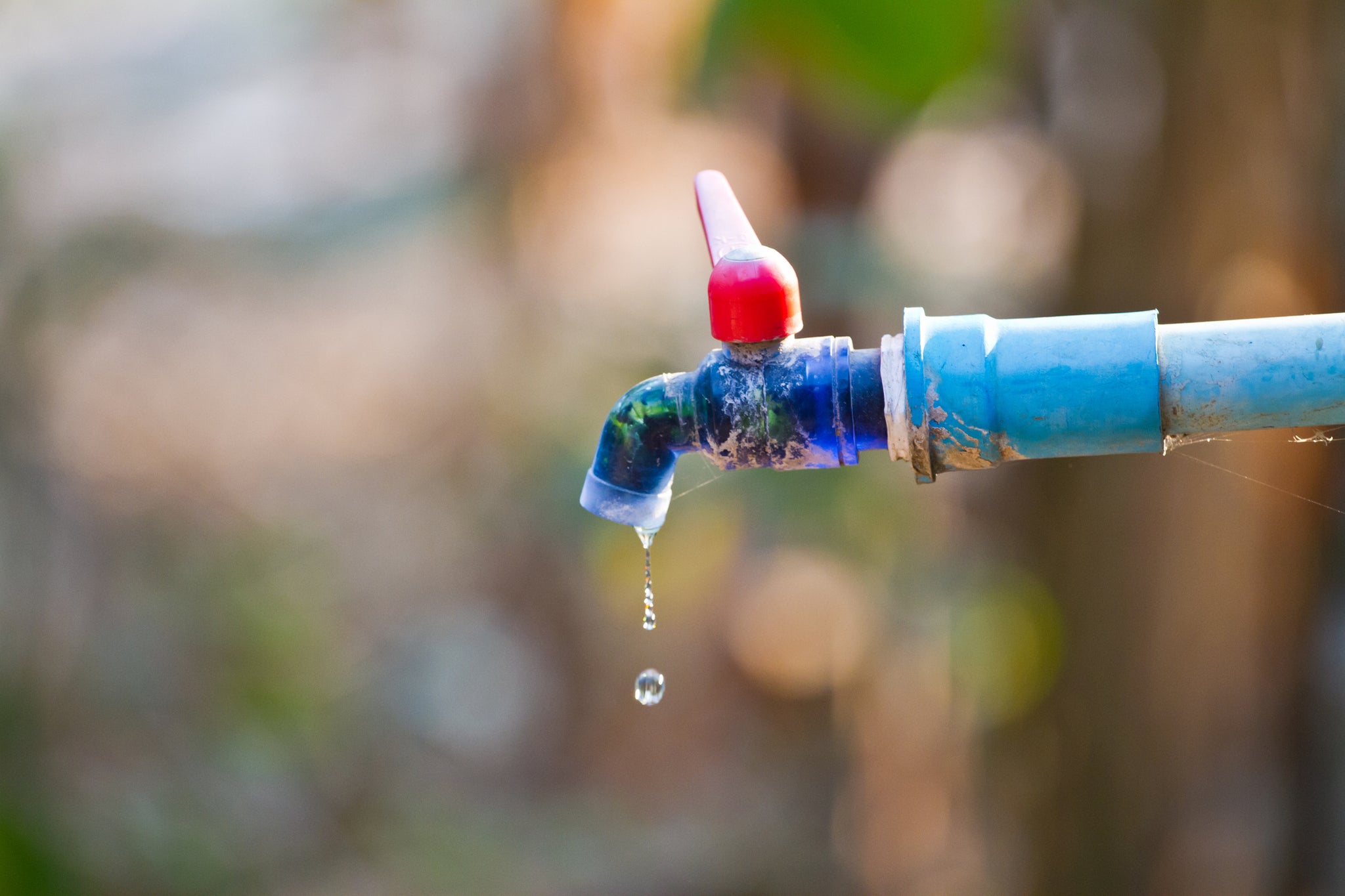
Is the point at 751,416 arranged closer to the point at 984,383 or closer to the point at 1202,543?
the point at 984,383

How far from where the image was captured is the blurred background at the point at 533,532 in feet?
4.50

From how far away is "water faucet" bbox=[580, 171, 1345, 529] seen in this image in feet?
1.40

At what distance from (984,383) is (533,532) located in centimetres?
121

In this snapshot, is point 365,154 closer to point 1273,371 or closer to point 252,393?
point 252,393

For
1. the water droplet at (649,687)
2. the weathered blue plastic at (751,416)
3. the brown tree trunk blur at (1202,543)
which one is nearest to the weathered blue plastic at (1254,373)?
the weathered blue plastic at (751,416)

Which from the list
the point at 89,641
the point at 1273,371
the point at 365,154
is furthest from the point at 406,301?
the point at 1273,371

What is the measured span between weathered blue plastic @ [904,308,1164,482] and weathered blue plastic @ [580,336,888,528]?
0.04 m

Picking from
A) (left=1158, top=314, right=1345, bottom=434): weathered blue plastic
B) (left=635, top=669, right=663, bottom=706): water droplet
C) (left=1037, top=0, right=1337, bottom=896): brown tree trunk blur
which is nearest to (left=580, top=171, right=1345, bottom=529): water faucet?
(left=1158, top=314, right=1345, bottom=434): weathered blue plastic

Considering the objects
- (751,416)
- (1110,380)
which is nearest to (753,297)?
(751,416)

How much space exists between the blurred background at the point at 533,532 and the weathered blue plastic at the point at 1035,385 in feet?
3.14

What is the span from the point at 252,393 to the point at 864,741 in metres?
1.04

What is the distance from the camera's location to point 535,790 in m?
1.63

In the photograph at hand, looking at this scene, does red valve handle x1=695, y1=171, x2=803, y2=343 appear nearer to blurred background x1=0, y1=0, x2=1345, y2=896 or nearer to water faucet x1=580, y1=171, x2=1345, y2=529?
water faucet x1=580, y1=171, x2=1345, y2=529

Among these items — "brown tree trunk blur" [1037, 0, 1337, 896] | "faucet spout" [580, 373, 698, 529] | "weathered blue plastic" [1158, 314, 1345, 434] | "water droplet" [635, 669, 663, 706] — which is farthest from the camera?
"brown tree trunk blur" [1037, 0, 1337, 896]
